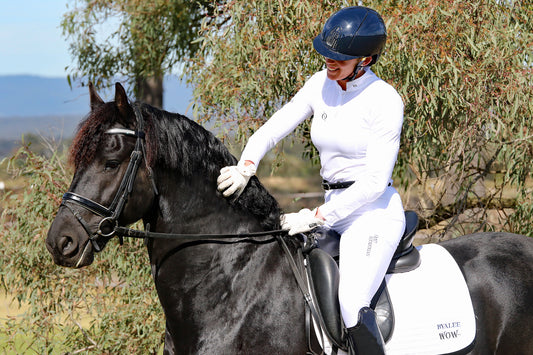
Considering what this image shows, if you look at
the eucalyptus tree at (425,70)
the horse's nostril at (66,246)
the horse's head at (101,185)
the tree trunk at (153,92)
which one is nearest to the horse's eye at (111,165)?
the horse's head at (101,185)

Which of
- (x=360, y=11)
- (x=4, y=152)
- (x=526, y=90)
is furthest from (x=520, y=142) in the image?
(x=4, y=152)

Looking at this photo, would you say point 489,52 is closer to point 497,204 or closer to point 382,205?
point 497,204

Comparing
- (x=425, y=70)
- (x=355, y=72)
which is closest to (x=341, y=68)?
(x=355, y=72)

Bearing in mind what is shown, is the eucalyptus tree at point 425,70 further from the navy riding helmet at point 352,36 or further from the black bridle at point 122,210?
the black bridle at point 122,210

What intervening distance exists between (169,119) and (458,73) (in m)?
3.96

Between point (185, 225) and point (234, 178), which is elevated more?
point (234, 178)

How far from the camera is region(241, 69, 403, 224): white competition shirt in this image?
118 inches

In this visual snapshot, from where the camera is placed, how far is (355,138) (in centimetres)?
308

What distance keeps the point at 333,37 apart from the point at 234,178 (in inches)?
36.1

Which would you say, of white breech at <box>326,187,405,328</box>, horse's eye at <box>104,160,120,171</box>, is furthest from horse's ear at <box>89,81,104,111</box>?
white breech at <box>326,187,405,328</box>

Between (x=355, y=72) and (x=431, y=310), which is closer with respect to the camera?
(x=355, y=72)

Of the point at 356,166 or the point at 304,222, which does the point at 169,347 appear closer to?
the point at 304,222

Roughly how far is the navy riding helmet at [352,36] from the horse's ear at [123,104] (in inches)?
41.3

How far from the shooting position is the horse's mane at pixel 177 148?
2947 millimetres
